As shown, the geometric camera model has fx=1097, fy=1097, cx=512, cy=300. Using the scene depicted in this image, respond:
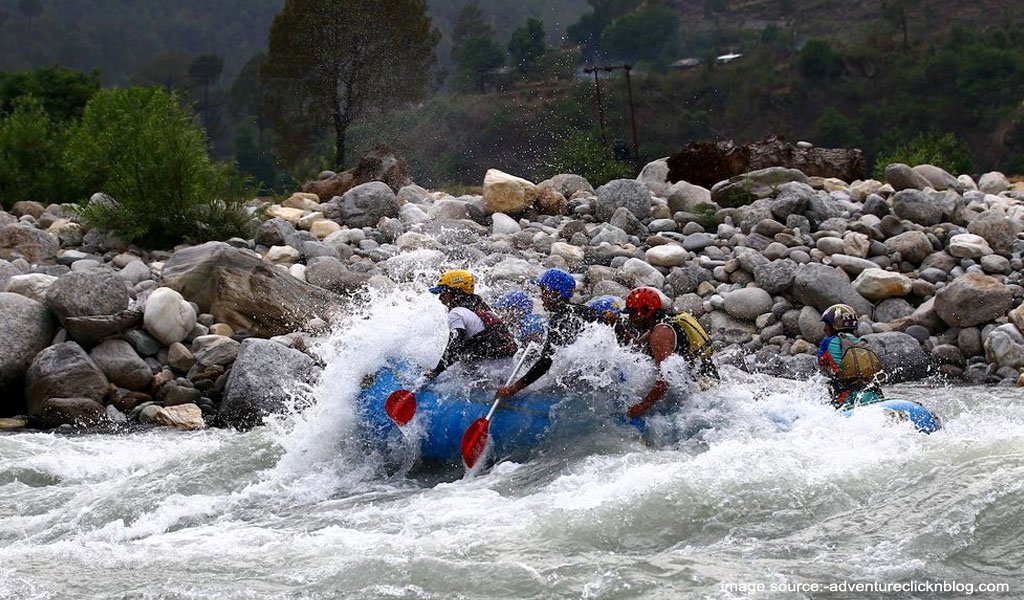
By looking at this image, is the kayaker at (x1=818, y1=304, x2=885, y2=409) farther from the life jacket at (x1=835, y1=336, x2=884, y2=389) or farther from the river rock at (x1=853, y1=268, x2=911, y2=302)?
the river rock at (x1=853, y1=268, x2=911, y2=302)

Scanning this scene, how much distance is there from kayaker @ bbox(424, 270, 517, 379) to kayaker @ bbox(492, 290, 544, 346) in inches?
4.6

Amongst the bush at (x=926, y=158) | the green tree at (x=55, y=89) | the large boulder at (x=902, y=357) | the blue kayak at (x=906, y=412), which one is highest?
the green tree at (x=55, y=89)

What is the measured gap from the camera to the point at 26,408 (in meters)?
9.52

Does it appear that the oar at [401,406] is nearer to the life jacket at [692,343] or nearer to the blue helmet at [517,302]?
the blue helmet at [517,302]

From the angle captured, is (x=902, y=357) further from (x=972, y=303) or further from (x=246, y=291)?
(x=246, y=291)

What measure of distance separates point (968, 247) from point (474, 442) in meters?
7.95

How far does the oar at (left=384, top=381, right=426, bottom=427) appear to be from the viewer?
23.1ft

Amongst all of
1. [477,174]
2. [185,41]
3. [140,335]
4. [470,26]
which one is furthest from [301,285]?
[185,41]

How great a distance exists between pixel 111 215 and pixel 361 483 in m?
7.54

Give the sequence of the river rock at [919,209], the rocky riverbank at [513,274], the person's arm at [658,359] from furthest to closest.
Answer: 1. the river rock at [919,209]
2. the rocky riverbank at [513,274]
3. the person's arm at [658,359]

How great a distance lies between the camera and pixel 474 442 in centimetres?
685

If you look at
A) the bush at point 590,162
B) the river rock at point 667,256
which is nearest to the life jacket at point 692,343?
the river rock at point 667,256

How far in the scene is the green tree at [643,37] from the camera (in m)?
61.2

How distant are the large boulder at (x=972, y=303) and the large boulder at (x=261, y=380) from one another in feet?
20.5
